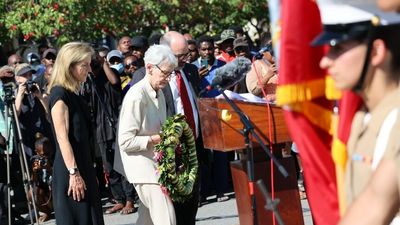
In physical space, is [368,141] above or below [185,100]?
above

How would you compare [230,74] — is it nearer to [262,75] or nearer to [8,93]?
[262,75]

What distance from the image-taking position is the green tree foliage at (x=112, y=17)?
644 inches

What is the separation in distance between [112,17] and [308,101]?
13.7 meters

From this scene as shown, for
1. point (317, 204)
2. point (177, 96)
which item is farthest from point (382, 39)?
point (177, 96)

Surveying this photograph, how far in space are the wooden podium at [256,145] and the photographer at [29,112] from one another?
4.34 meters

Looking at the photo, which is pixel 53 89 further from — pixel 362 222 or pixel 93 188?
pixel 362 222

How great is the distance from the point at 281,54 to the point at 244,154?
407cm

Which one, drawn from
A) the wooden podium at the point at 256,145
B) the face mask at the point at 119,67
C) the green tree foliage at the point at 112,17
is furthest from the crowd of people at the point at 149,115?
the green tree foliage at the point at 112,17

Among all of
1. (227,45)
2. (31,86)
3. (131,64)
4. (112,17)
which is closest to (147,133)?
(31,86)

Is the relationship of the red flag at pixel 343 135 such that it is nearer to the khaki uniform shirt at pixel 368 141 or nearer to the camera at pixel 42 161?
the khaki uniform shirt at pixel 368 141

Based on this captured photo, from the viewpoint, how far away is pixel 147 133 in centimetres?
765

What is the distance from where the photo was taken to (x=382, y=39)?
3139 millimetres

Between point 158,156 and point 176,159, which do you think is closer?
point 158,156

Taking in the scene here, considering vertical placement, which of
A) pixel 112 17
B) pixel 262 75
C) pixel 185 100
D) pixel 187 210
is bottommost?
pixel 187 210
